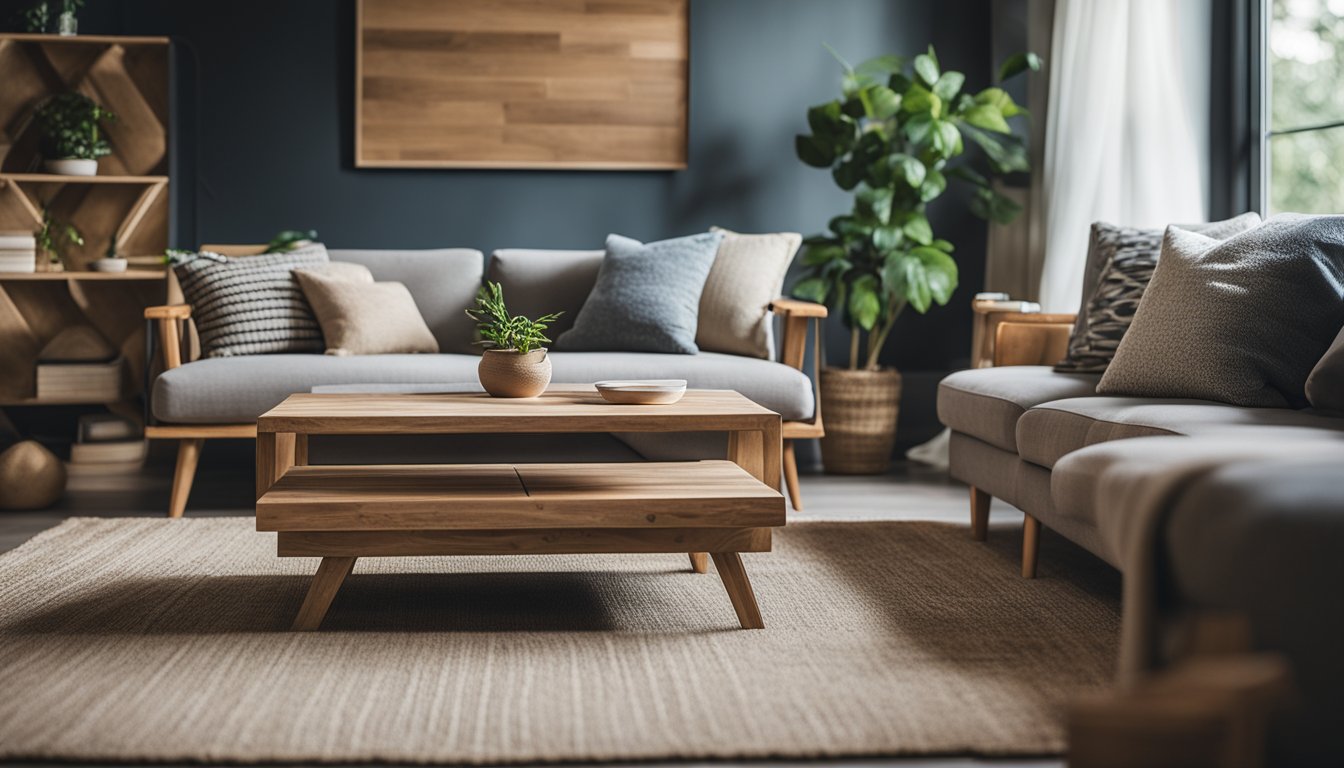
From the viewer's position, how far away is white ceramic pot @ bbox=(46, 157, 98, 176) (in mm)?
4742

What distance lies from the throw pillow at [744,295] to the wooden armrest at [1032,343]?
A: 0.84 metres

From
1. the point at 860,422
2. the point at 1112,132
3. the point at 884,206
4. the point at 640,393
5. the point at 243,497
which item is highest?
the point at 1112,132

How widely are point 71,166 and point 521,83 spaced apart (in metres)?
1.76

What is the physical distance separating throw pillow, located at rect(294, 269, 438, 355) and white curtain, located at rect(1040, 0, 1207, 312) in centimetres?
240

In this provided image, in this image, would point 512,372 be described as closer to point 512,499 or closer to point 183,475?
point 512,499

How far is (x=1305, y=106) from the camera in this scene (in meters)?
3.99

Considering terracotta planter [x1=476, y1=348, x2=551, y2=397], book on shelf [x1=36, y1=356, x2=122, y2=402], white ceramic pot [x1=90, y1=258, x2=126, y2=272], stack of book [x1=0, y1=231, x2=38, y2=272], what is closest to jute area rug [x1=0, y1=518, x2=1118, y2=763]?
terracotta planter [x1=476, y1=348, x2=551, y2=397]

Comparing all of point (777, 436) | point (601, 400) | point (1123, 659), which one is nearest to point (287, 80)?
point (601, 400)

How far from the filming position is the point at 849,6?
5.29 metres

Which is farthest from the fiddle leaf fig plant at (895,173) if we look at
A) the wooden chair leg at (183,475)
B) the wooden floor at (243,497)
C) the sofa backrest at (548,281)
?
the wooden chair leg at (183,475)

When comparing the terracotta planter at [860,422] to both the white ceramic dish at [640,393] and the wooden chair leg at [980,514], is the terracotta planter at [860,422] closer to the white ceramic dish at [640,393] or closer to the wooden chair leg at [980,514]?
the wooden chair leg at [980,514]

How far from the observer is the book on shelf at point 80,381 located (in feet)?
15.7

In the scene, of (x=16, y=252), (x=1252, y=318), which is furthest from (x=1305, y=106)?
(x=16, y=252)

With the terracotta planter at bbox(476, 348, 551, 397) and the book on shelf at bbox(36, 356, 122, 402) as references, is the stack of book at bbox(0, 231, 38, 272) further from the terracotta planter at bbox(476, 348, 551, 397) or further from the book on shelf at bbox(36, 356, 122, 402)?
the terracotta planter at bbox(476, 348, 551, 397)
